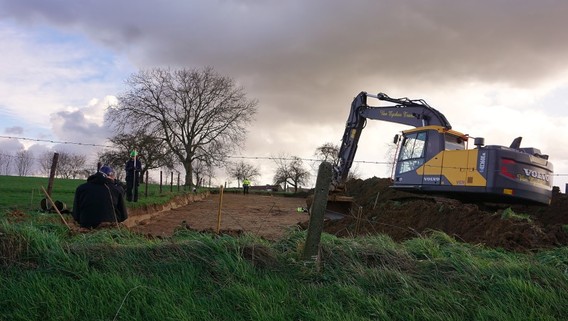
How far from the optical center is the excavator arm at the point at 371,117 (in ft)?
50.7

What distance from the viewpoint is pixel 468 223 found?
34.2 ft

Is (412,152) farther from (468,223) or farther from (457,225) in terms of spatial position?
(468,223)

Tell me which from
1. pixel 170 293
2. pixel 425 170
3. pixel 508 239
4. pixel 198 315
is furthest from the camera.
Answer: pixel 425 170

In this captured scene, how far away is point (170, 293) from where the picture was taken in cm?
402

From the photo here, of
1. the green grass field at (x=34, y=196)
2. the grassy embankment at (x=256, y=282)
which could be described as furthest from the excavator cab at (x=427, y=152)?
the grassy embankment at (x=256, y=282)

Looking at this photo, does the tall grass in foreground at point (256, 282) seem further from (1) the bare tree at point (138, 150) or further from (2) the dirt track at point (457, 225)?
(1) the bare tree at point (138, 150)

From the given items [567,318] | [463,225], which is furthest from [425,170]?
[567,318]

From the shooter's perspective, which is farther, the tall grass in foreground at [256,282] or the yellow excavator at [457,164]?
the yellow excavator at [457,164]

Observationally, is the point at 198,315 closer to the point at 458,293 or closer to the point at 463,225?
the point at 458,293

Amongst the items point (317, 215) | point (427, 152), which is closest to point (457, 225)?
point (427, 152)

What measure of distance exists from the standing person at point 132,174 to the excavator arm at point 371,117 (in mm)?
6706

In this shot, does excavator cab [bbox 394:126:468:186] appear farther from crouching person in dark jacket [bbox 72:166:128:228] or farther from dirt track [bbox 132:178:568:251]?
crouching person in dark jacket [bbox 72:166:128:228]

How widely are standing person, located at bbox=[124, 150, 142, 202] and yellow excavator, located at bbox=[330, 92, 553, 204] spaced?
681 centimetres

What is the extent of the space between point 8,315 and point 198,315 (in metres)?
1.52
